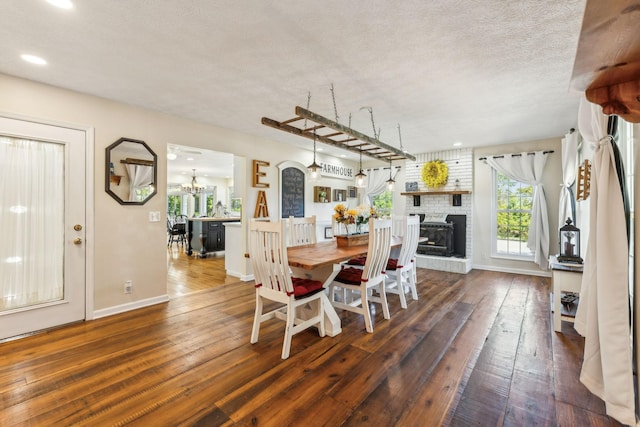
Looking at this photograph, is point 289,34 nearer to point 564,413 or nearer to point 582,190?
point 564,413

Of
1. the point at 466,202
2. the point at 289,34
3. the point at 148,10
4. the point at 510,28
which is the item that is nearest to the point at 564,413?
the point at 510,28

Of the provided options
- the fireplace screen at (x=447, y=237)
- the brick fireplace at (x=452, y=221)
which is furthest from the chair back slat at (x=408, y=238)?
the brick fireplace at (x=452, y=221)

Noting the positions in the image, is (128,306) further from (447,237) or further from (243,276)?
(447,237)

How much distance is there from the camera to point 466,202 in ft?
18.6

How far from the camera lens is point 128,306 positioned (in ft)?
11.1

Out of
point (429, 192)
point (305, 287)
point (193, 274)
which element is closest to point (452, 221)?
point (429, 192)

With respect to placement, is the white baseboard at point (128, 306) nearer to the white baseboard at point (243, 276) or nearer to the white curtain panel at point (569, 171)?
the white baseboard at point (243, 276)

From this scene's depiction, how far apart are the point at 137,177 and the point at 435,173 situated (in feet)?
17.0

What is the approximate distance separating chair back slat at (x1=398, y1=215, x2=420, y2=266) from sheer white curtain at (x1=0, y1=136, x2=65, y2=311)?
3732mm

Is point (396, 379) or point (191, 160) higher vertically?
point (191, 160)

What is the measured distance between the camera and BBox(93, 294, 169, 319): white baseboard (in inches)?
125

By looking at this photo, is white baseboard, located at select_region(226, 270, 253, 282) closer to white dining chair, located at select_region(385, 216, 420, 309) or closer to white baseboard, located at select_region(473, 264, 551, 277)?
white dining chair, located at select_region(385, 216, 420, 309)

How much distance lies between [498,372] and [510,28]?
2.44 metres

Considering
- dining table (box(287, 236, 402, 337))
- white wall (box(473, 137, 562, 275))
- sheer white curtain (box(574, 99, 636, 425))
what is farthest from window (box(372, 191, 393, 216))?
sheer white curtain (box(574, 99, 636, 425))
